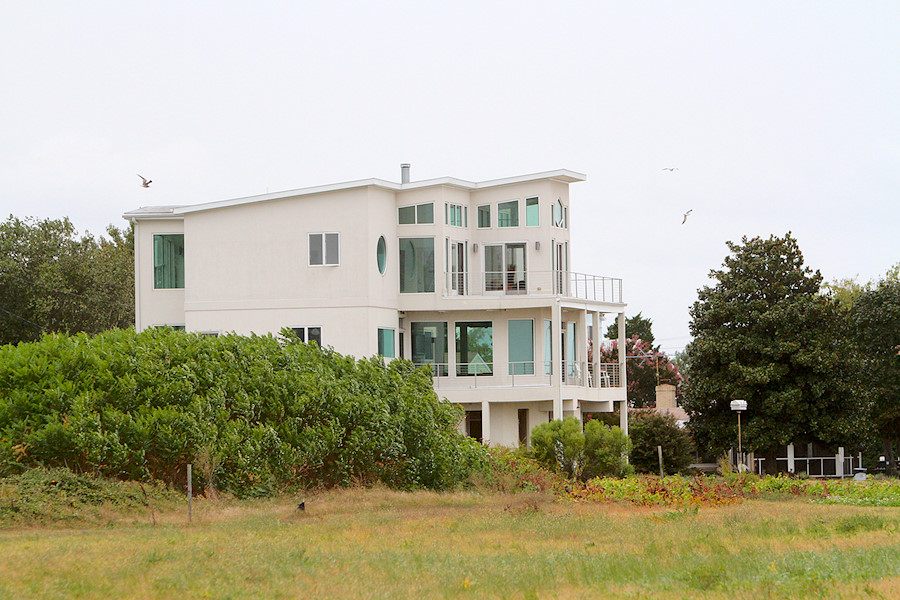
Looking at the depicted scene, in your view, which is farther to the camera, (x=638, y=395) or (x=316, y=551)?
(x=638, y=395)

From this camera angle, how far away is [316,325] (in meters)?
36.6

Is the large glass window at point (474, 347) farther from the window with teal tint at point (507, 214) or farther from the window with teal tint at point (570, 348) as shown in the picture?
the window with teal tint at point (507, 214)

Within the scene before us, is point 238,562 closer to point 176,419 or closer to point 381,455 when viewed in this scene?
point 176,419

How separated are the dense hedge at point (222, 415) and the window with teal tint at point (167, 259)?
41.5ft

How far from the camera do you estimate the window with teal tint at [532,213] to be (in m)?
38.7

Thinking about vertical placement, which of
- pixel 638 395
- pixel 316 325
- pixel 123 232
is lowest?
pixel 638 395

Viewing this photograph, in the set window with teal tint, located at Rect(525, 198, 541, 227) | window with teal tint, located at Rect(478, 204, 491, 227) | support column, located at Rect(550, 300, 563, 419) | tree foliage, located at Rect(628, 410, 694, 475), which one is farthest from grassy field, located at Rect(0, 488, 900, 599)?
tree foliage, located at Rect(628, 410, 694, 475)

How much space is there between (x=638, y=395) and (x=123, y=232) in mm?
33581

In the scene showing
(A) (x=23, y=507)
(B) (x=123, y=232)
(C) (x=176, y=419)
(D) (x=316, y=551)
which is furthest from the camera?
(B) (x=123, y=232)

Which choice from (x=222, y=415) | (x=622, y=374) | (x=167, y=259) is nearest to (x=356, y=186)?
(x=167, y=259)

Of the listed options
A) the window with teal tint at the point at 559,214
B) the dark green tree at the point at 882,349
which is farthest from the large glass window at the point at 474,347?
the dark green tree at the point at 882,349

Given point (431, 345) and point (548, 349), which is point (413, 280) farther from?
point (548, 349)

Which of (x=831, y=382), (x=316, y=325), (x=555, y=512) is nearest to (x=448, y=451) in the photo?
(x=555, y=512)

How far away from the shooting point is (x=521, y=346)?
3831 centimetres
